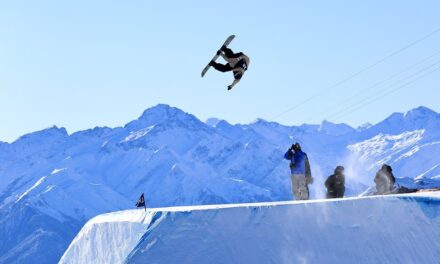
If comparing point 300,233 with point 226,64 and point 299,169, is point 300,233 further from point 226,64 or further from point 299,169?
point 226,64

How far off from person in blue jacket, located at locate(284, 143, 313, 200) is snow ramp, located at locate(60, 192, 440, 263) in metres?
1.93

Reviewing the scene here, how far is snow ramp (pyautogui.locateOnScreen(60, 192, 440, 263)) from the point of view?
2016 cm

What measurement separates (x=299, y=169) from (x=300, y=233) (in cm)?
294

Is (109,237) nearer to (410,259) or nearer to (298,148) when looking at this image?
(298,148)

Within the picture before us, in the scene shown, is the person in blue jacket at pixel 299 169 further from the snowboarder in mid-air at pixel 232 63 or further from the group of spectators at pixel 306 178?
the snowboarder in mid-air at pixel 232 63

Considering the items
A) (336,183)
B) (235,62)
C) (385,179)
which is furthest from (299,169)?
(235,62)

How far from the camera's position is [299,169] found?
76.5ft

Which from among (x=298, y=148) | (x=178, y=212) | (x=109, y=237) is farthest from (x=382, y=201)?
(x=109, y=237)

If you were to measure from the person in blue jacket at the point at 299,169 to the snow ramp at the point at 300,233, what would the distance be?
1929mm

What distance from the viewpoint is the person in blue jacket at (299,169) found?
23141mm

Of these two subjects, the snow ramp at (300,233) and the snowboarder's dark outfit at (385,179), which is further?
the snowboarder's dark outfit at (385,179)

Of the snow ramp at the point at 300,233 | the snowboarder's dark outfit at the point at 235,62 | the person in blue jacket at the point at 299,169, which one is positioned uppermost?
the snowboarder's dark outfit at the point at 235,62

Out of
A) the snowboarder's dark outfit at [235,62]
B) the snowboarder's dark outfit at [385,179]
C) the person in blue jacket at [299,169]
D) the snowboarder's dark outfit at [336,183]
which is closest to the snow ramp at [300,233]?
the person in blue jacket at [299,169]

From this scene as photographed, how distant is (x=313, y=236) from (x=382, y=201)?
2.08 m
